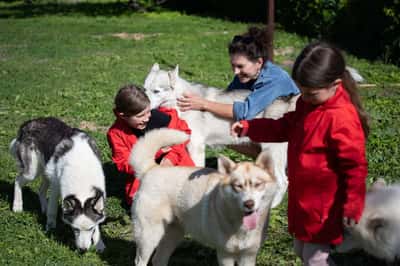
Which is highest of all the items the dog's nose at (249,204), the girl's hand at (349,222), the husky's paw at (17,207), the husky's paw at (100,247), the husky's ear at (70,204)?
the dog's nose at (249,204)

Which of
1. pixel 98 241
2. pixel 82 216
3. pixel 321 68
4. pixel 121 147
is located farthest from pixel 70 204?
pixel 321 68

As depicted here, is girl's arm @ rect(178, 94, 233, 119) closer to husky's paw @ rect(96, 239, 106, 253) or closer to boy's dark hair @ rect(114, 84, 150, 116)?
boy's dark hair @ rect(114, 84, 150, 116)

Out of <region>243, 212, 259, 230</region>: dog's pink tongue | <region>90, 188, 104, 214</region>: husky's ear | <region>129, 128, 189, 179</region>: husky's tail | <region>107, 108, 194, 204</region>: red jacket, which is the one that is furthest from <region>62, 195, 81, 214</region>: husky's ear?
<region>243, 212, 259, 230</region>: dog's pink tongue

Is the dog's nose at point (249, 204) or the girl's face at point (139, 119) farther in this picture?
the girl's face at point (139, 119)

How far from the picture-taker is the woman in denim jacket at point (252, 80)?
16.5 ft

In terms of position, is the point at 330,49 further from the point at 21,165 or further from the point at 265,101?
the point at 21,165

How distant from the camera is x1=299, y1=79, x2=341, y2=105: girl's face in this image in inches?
123

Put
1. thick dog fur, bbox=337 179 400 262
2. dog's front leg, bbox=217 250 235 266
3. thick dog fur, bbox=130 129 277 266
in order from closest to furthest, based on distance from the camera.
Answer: thick dog fur, bbox=337 179 400 262, thick dog fur, bbox=130 129 277 266, dog's front leg, bbox=217 250 235 266

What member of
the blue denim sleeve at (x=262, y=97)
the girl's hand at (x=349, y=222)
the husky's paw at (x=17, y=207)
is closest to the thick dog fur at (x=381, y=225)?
the girl's hand at (x=349, y=222)

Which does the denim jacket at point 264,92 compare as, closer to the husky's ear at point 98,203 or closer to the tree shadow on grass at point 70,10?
the husky's ear at point 98,203

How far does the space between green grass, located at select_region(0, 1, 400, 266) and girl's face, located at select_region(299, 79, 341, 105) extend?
5.39 ft

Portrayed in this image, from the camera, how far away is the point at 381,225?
305 cm

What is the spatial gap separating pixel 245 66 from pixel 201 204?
6.05 ft

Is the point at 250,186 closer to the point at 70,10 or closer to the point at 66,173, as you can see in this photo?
the point at 66,173
